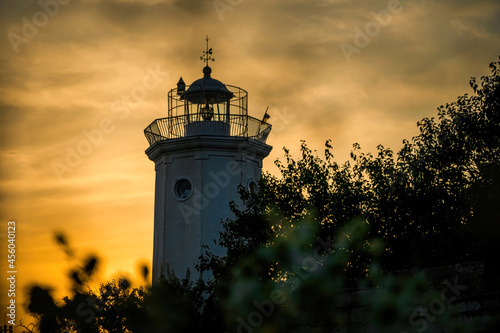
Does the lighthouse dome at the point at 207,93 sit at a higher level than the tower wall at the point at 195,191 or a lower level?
higher

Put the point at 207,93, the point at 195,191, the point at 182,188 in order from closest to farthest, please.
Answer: the point at 195,191 < the point at 182,188 < the point at 207,93

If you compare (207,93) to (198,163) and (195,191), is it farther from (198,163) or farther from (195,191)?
(195,191)

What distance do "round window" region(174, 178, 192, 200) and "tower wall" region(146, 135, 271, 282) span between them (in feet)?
Result: 0.16

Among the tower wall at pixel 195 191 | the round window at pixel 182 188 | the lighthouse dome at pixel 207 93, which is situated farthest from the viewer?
the lighthouse dome at pixel 207 93

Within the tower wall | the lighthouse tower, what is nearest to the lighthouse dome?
the lighthouse tower

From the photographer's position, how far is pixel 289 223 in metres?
26.4

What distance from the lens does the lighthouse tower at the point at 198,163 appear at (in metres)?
32.7

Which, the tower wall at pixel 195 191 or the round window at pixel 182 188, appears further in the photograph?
the round window at pixel 182 188

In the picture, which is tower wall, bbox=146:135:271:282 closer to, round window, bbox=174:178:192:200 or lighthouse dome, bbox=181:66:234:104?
round window, bbox=174:178:192:200

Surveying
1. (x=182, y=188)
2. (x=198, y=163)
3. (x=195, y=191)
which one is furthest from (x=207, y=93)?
(x=195, y=191)

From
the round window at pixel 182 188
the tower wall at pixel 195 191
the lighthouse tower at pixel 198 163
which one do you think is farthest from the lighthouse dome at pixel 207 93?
the round window at pixel 182 188

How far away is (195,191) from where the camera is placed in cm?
3312

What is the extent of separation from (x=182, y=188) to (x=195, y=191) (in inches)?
38.2

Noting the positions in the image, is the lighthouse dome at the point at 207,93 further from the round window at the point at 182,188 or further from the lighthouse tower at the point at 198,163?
the round window at the point at 182,188
